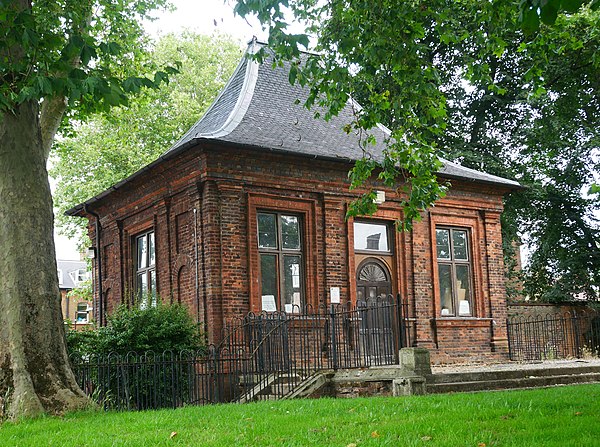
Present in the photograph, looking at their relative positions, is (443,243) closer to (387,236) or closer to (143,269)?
(387,236)

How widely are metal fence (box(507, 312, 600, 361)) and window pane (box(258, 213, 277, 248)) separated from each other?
957cm

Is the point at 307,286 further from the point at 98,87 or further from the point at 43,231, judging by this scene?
the point at 98,87

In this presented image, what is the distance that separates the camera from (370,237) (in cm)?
2006

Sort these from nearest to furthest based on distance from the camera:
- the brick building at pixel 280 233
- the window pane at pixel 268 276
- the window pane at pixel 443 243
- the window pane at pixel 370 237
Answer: the brick building at pixel 280 233 → the window pane at pixel 268 276 → the window pane at pixel 370 237 → the window pane at pixel 443 243

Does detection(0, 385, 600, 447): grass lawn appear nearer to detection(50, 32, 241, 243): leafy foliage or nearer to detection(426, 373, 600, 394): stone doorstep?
detection(426, 373, 600, 394): stone doorstep

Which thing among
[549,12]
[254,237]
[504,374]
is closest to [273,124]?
[254,237]

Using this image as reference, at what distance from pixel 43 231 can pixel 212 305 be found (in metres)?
5.85

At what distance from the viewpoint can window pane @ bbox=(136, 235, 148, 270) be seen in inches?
814

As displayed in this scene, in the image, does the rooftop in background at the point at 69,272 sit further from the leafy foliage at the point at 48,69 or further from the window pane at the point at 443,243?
the leafy foliage at the point at 48,69

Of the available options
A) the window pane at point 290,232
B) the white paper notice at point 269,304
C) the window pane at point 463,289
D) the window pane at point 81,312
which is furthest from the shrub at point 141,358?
Result: the window pane at point 81,312

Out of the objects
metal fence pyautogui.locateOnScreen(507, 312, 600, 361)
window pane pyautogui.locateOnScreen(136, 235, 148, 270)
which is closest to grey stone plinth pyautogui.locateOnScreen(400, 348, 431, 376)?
window pane pyautogui.locateOnScreen(136, 235, 148, 270)

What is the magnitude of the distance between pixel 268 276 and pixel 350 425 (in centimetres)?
938

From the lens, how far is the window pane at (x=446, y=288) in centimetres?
2117

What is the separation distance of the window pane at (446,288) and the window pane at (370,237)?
76.9 inches
